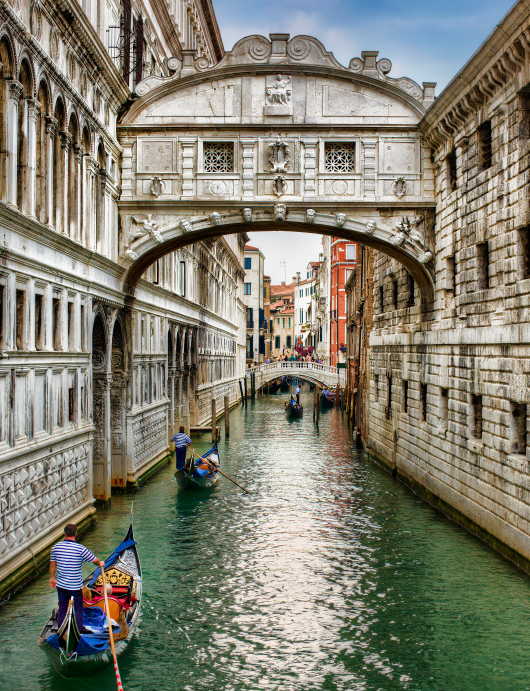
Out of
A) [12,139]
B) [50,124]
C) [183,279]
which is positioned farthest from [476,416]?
[183,279]

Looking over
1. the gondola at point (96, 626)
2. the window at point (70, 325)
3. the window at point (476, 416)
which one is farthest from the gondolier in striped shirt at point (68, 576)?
the window at point (476, 416)

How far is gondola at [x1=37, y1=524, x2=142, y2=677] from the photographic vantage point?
7.03 m

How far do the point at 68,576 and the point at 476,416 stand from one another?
735cm

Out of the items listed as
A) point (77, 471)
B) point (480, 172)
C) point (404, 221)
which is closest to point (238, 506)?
point (77, 471)

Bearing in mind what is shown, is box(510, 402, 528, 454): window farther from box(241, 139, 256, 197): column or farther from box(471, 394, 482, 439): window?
box(241, 139, 256, 197): column

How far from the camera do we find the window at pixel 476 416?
12116mm

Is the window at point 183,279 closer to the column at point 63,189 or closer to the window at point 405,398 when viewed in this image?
the window at point 405,398

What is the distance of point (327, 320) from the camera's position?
188 ft

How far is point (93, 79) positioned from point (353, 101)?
486 centimetres

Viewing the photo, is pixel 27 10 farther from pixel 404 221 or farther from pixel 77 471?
pixel 404 221

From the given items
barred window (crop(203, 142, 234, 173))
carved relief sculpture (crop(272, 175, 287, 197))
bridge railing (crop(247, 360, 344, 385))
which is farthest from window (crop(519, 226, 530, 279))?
bridge railing (crop(247, 360, 344, 385))

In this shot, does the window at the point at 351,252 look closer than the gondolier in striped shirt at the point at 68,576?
No

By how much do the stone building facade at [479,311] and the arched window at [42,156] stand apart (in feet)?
20.2

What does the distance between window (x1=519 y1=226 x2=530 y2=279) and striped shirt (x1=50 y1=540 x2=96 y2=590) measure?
672cm
